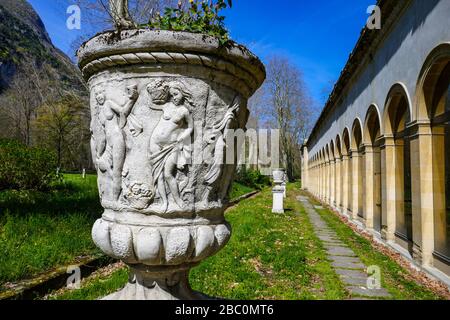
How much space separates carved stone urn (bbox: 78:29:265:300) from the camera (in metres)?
1.88

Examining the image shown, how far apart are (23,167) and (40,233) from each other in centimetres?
412

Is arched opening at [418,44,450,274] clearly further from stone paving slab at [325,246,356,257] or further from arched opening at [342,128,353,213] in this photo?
arched opening at [342,128,353,213]

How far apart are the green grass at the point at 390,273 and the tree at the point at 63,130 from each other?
22850 mm

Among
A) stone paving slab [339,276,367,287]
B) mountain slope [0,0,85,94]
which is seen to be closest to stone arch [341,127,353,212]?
stone paving slab [339,276,367,287]

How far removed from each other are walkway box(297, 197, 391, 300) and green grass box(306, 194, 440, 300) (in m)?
0.15

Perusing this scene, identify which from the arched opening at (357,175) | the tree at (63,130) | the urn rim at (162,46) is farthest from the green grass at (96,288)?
the tree at (63,130)

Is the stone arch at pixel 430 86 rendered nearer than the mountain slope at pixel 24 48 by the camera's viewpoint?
Yes

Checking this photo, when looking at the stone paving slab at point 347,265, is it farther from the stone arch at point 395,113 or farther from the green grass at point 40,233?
the green grass at point 40,233

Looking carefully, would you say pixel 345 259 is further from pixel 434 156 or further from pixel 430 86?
pixel 430 86

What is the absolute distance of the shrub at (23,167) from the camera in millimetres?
8102

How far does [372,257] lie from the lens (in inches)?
239

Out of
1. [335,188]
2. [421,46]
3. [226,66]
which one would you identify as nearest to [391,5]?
[421,46]

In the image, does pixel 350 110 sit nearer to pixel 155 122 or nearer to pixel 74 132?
pixel 155 122

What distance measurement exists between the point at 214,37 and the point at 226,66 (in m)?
0.20
